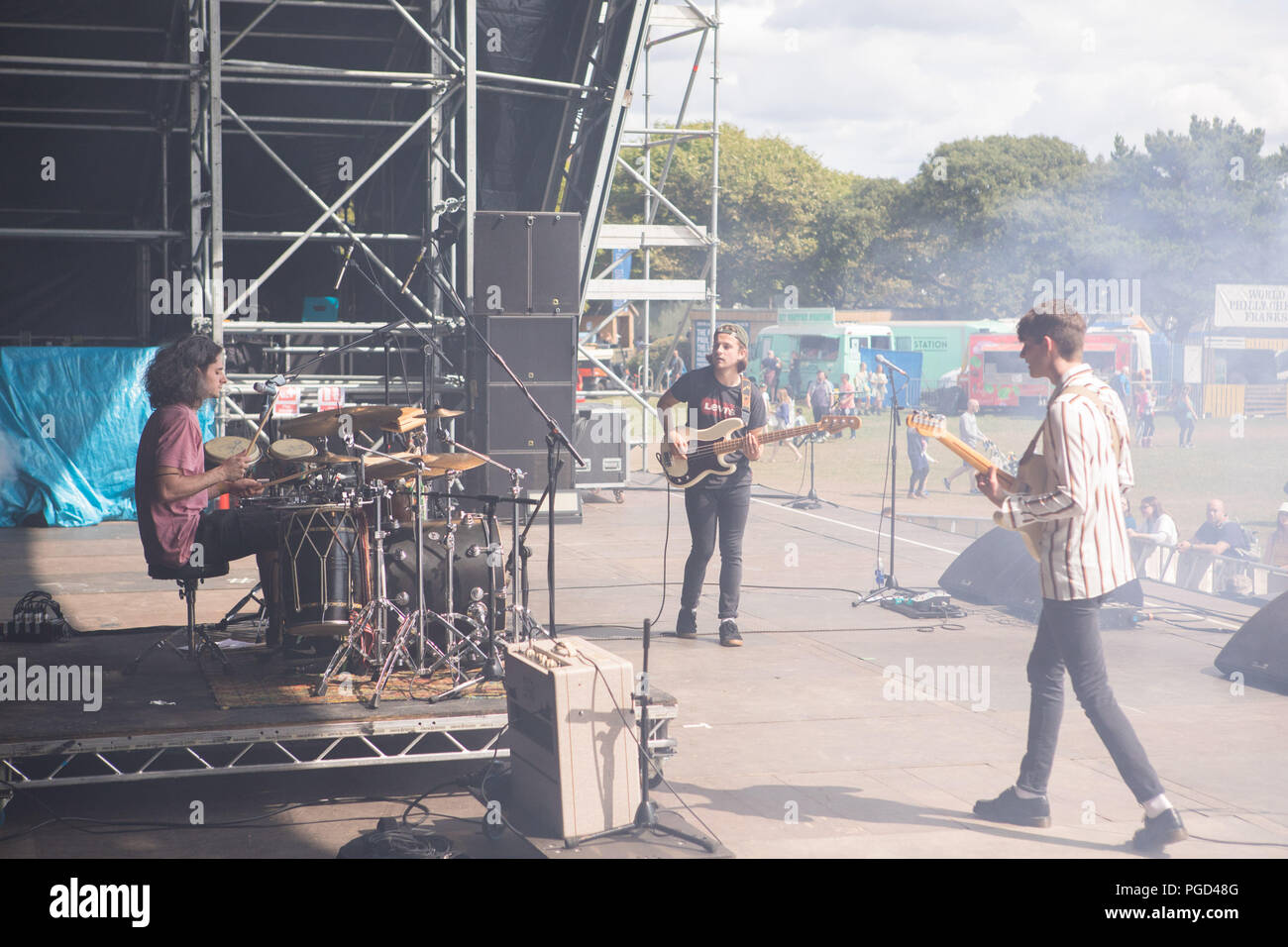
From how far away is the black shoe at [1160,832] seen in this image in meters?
4.66

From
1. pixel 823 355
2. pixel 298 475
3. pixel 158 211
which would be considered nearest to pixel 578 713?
pixel 298 475

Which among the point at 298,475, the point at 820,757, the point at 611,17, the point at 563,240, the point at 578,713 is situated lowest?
the point at 820,757

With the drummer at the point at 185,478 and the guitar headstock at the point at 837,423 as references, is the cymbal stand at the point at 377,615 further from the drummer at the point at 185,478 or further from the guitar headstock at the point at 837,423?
the guitar headstock at the point at 837,423

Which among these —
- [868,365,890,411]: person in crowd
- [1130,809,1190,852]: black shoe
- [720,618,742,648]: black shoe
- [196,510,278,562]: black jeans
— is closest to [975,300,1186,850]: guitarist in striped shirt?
[1130,809,1190,852]: black shoe

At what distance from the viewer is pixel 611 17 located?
1321 cm

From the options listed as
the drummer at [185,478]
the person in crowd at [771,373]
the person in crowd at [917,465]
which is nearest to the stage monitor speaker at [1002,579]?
the drummer at [185,478]

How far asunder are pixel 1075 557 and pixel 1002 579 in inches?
206

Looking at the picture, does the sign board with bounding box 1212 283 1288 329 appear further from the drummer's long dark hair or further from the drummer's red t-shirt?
the drummer's red t-shirt

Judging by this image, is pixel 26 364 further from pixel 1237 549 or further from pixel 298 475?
pixel 1237 549

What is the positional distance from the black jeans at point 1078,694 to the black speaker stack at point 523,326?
792cm

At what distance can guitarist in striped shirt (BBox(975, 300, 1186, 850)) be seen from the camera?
471 cm

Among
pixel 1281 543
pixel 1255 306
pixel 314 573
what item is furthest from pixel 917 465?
pixel 1255 306

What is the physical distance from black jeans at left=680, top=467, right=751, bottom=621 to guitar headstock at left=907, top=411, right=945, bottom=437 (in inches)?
103

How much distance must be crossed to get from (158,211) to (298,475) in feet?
34.4
